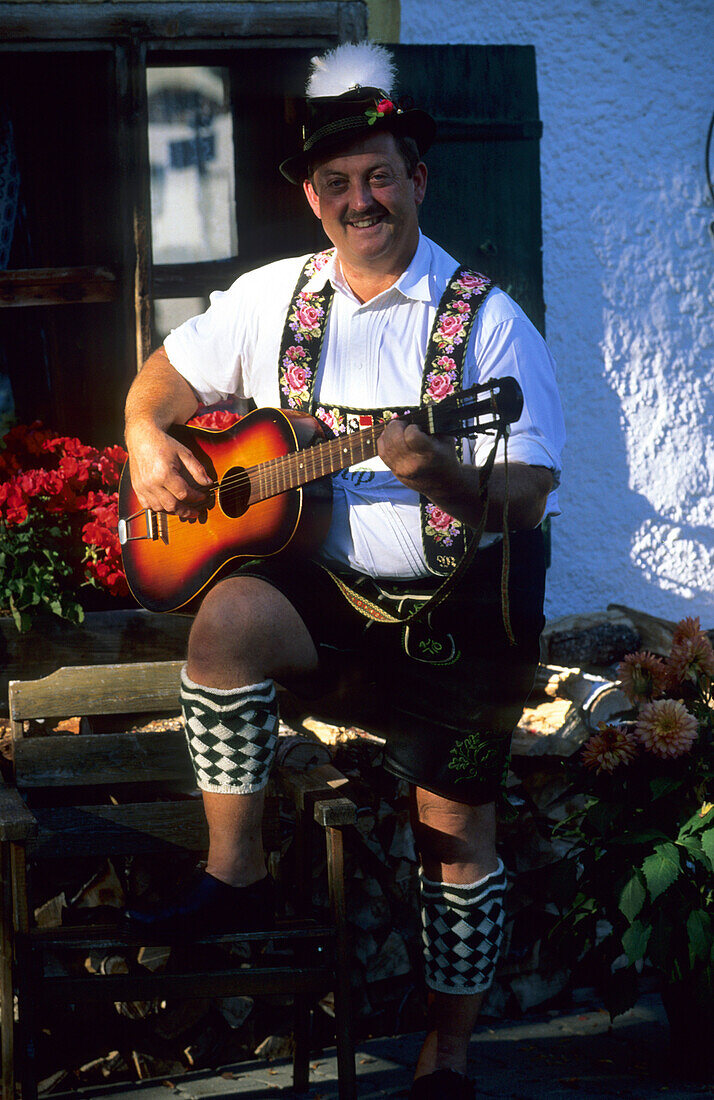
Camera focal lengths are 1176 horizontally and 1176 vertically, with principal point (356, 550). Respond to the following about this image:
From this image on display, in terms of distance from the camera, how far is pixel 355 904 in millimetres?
3143

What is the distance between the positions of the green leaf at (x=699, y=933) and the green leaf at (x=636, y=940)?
0.09 m

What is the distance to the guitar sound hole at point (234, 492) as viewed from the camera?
101 inches

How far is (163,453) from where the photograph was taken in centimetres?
257

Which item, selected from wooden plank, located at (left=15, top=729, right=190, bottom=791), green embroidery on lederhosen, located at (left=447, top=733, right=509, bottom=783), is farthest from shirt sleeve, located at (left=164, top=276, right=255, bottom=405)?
green embroidery on lederhosen, located at (left=447, top=733, right=509, bottom=783)

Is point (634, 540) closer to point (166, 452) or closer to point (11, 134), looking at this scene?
point (166, 452)

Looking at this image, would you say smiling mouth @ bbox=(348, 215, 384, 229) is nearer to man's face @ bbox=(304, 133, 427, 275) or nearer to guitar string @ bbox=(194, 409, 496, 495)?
man's face @ bbox=(304, 133, 427, 275)

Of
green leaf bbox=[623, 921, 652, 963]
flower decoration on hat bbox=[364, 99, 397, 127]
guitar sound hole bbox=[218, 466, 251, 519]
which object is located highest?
flower decoration on hat bbox=[364, 99, 397, 127]

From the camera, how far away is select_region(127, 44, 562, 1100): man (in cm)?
234

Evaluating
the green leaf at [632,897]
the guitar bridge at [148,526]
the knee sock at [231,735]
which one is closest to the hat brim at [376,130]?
the guitar bridge at [148,526]

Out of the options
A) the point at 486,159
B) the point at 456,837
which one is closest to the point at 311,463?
the point at 456,837

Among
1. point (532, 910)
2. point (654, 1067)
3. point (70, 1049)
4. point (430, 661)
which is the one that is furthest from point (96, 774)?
point (654, 1067)

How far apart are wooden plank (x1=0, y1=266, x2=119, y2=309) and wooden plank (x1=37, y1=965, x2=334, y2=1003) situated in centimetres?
240

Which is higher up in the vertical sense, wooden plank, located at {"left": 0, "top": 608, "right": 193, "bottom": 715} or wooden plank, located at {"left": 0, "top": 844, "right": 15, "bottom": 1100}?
wooden plank, located at {"left": 0, "top": 608, "right": 193, "bottom": 715}

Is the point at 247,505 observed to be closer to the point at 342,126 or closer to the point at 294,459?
the point at 294,459
